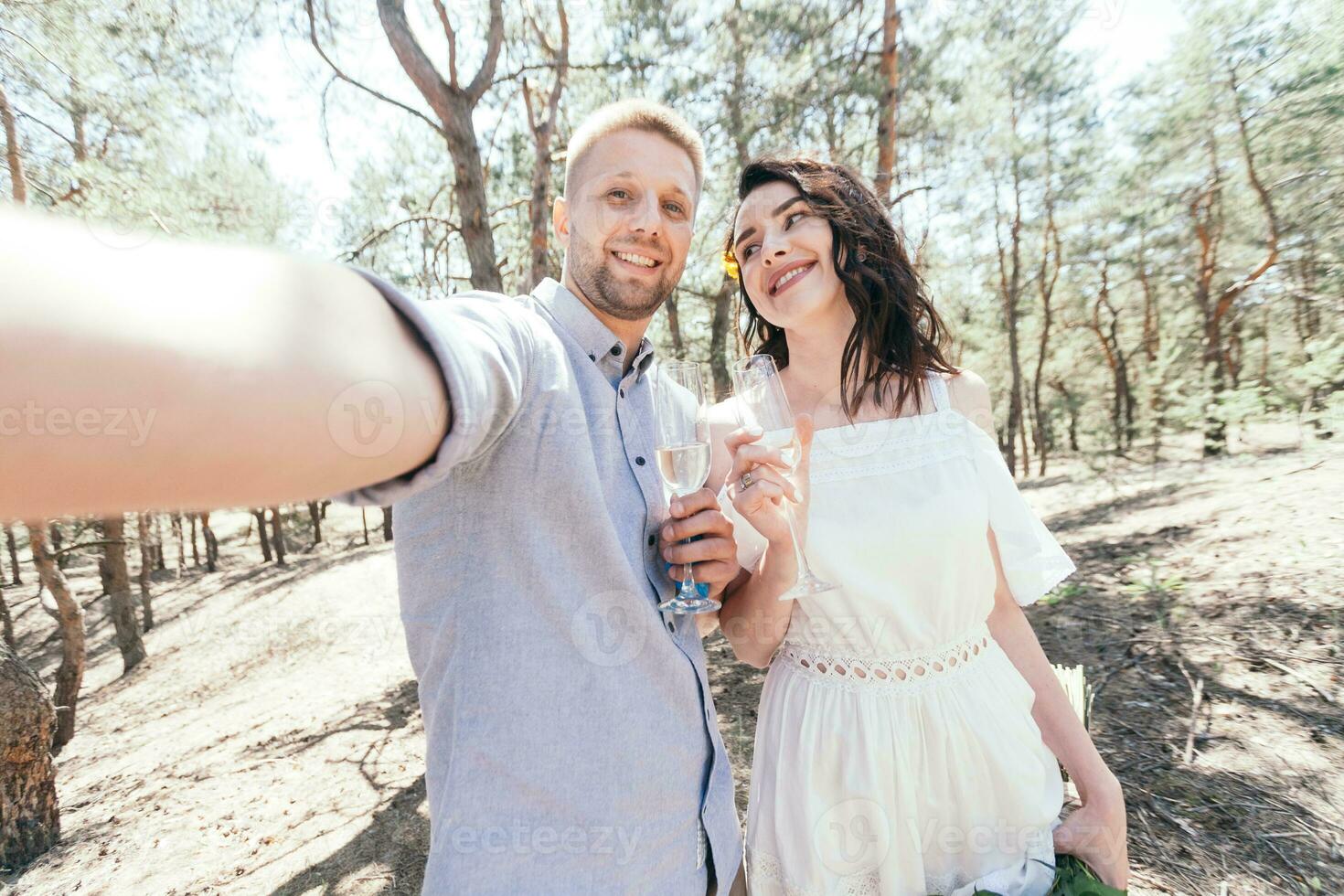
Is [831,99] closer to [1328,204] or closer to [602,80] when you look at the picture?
[602,80]

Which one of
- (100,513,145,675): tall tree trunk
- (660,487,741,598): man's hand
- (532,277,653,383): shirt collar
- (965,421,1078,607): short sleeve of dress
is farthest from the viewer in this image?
(100,513,145,675): tall tree trunk

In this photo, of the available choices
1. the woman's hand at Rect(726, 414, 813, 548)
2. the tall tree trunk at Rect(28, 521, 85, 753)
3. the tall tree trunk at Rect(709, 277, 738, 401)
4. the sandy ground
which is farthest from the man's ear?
the tall tree trunk at Rect(709, 277, 738, 401)

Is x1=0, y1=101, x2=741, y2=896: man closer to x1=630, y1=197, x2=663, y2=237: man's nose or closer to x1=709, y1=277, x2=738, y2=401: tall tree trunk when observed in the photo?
x1=630, y1=197, x2=663, y2=237: man's nose

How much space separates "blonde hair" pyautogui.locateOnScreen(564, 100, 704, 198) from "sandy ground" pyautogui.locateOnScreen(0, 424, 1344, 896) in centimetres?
385

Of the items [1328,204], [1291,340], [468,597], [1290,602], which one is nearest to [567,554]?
[468,597]

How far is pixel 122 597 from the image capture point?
11367 millimetres

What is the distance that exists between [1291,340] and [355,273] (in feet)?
59.0

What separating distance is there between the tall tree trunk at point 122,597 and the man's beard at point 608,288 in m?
11.9

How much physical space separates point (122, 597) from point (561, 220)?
1385 centimetres

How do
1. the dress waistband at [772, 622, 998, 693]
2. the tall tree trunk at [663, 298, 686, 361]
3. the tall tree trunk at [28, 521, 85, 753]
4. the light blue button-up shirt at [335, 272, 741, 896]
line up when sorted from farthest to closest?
the tall tree trunk at [663, 298, 686, 361], the tall tree trunk at [28, 521, 85, 753], the dress waistband at [772, 622, 998, 693], the light blue button-up shirt at [335, 272, 741, 896]

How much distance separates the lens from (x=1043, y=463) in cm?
2180

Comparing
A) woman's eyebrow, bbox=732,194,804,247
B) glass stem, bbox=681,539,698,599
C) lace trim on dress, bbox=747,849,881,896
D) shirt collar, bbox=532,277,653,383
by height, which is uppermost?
woman's eyebrow, bbox=732,194,804,247

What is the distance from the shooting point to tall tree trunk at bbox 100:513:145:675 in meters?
10.9

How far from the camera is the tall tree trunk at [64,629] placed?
761 centimetres
